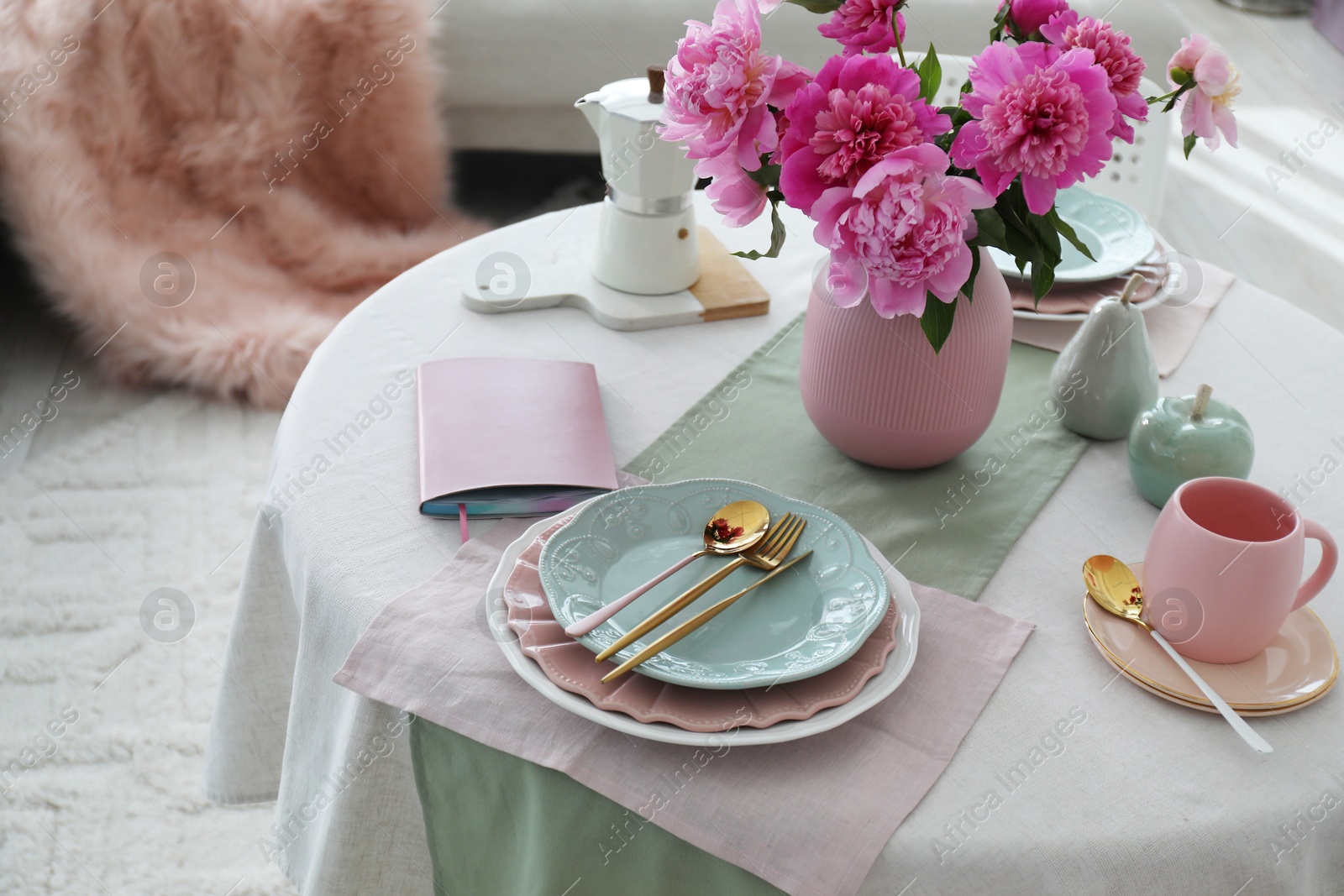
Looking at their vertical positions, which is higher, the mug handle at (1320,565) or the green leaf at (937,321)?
the green leaf at (937,321)

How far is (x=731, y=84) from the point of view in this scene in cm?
65

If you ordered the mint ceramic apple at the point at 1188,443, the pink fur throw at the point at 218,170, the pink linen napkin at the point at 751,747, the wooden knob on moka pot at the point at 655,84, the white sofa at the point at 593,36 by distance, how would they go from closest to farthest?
the pink linen napkin at the point at 751,747, the mint ceramic apple at the point at 1188,443, the wooden knob on moka pot at the point at 655,84, the pink fur throw at the point at 218,170, the white sofa at the point at 593,36

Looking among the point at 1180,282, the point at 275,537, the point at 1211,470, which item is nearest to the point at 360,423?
the point at 275,537

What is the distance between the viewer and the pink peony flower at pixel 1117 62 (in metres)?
0.65

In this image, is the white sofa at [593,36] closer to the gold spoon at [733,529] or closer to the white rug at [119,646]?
the white rug at [119,646]

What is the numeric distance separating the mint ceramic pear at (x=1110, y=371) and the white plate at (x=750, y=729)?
0.29 meters

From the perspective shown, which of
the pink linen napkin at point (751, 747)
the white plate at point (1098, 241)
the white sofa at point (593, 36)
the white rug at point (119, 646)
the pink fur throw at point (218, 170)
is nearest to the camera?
the pink linen napkin at point (751, 747)

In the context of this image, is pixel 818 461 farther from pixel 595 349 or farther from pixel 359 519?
pixel 359 519

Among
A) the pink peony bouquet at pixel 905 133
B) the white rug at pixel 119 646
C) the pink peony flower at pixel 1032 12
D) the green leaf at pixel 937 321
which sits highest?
the pink peony flower at pixel 1032 12

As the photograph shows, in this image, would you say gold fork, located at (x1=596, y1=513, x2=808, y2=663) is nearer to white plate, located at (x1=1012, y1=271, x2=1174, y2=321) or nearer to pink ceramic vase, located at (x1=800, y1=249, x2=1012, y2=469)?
pink ceramic vase, located at (x1=800, y1=249, x2=1012, y2=469)

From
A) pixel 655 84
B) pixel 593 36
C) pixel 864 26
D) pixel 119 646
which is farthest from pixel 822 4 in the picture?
pixel 593 36

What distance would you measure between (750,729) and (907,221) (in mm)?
298

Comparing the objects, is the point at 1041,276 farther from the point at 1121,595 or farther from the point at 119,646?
the point at 119,646

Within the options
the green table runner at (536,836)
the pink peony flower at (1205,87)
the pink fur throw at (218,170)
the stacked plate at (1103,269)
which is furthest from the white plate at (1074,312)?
the pink fur throw at (218,170)
